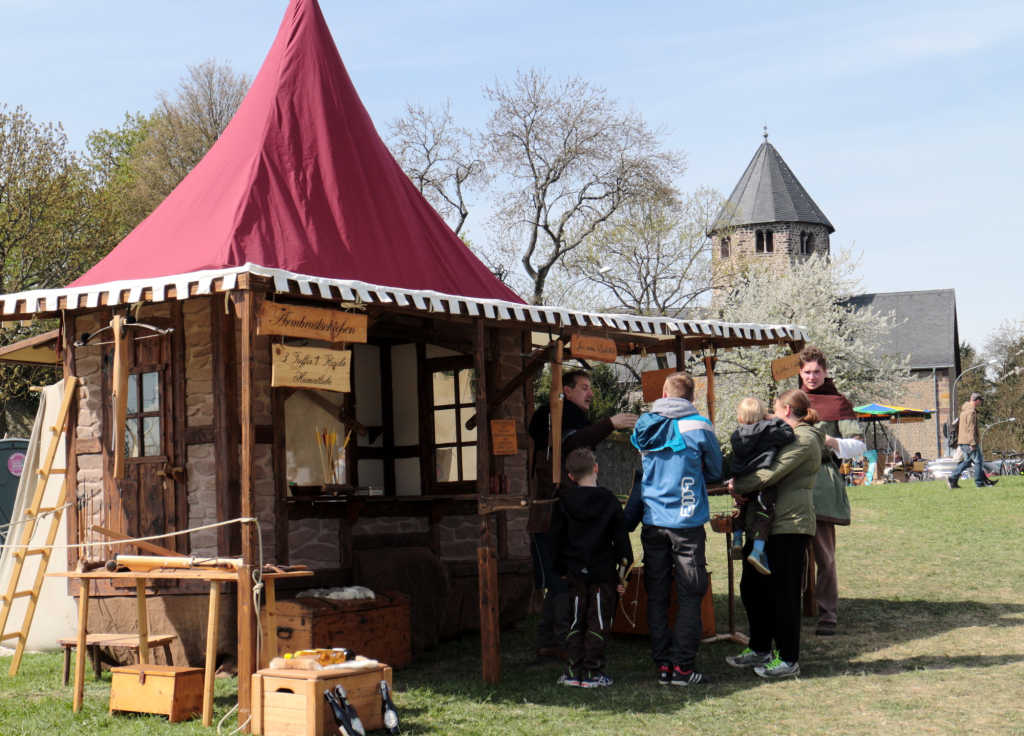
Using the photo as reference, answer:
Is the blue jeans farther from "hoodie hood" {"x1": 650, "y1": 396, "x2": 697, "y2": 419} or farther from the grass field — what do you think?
"hoodie hood" {"x1": 650, "y1": 396, "x2": 697, "y2": 419}

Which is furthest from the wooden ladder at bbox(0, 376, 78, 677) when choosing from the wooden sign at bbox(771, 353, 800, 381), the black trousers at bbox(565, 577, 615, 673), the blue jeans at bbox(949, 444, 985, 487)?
the blue jeans at bbox(949, 444, 985, 487)

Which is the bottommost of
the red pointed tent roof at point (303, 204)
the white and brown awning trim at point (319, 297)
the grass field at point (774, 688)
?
the grass field at point (774, 688)

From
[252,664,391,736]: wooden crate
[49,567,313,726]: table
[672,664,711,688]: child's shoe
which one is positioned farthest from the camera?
[672,664,711,688]: child's shoe

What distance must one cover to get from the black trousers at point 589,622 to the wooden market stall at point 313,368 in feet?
1.65

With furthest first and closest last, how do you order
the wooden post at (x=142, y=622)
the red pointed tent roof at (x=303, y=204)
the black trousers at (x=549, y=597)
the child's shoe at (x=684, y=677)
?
the red pointed tent roof at (x=303, y=204), the black trousers at (x=549, y=597), the child's shoe at (x=684, y=677), the wooden post at (x=142, y=622)

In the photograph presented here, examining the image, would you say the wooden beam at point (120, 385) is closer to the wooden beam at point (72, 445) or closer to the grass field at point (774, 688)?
the grass field at point (774, 688)

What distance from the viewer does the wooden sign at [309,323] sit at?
587cm

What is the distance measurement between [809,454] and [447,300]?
93.4 inches

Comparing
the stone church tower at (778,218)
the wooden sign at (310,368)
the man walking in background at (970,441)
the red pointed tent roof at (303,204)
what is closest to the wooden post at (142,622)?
the wooden sign at (310,368)

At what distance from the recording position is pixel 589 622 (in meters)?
6.76

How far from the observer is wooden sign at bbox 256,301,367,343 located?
587 cm

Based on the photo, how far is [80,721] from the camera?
244 inches

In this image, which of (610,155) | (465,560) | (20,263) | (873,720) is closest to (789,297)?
(610,155)

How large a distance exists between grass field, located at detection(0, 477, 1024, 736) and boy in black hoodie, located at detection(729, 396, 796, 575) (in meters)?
0.79
